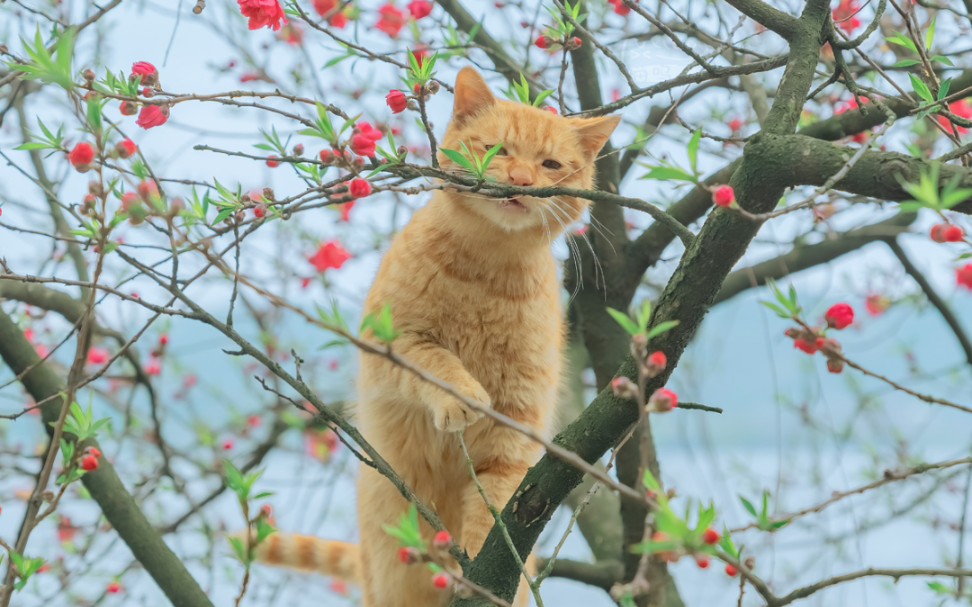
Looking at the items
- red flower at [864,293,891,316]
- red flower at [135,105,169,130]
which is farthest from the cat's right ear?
red flower at [864,293,891,316]

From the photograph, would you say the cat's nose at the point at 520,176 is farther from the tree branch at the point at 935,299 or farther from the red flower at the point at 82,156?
the tree branch at the point at 935,299

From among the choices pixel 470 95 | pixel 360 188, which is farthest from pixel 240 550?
pixel 470 95

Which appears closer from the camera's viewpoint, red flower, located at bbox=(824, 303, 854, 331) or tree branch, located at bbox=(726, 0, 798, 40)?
red flower, located at bbox=(824, 303, 854, 331)

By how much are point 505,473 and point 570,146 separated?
29.4 inches

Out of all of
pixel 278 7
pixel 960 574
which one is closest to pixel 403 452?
pixel 278 7

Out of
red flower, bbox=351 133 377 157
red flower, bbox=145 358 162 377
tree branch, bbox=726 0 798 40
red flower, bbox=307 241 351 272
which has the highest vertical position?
red flower, bbox=145 358 162 377

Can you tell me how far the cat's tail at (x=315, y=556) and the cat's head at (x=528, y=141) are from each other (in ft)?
3.38

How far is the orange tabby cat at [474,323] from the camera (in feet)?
6.53

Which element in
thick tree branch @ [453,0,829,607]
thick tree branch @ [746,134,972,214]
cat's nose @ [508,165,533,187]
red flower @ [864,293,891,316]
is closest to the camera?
thick tree branch @ [746,134,972,214]

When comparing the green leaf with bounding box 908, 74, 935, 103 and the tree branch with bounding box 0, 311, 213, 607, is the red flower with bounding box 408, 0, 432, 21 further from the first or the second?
the green leaf with bounding box 908, 74, 935, 103

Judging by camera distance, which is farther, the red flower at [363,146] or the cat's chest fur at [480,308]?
the cat's chest fur at [480,308]

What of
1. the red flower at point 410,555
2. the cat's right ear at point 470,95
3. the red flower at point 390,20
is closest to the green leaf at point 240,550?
the red flower at point 410,555

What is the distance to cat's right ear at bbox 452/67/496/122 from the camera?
2045 millimetres

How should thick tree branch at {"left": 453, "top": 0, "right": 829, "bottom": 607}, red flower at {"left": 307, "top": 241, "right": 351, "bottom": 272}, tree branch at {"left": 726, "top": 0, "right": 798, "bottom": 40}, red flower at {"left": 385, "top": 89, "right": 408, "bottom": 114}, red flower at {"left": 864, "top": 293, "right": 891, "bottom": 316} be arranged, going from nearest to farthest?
thick tree branch at {"left": 453, "top": 0, "right": 829, "bottom": 607}, tree branch at {"left": 726, "top": 0, "right": 798, "bottom": 40}, red flower at {"left": 385, "top": 89, "right": 408, "bottom": 114}, red flower at {"left": 307, "top": 241, "right": 351, "bottom": 272}, red flower at {"left": 864, "top": 293, "right": 891, "bottom": 316}
